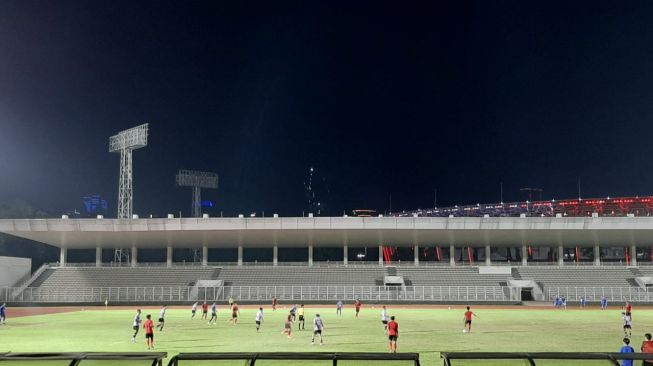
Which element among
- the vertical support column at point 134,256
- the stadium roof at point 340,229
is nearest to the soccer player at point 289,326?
the stadium roof at point 340,229

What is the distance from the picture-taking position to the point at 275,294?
232 feet

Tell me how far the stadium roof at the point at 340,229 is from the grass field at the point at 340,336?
28.6 m

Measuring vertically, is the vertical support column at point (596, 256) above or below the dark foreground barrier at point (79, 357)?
below

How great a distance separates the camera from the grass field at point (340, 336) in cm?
2784

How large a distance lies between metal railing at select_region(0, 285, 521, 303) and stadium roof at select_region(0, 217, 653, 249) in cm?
755

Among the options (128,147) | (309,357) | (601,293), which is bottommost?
(601,293)

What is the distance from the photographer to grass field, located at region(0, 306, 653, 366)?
91.4 feet

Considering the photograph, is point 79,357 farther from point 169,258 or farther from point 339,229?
point 169,258

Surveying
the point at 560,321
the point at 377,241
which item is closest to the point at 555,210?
the point at 377,241

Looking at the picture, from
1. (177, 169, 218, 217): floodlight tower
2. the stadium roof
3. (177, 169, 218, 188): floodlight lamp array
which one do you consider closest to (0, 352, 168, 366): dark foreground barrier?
the stadium roof

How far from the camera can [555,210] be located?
14450cm

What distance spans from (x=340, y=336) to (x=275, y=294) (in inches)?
1489

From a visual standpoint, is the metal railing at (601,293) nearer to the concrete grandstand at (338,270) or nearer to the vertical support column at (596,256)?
the concrete grandstand at (338,270)

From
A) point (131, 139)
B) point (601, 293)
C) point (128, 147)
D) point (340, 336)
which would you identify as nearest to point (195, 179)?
point (128, 147)
